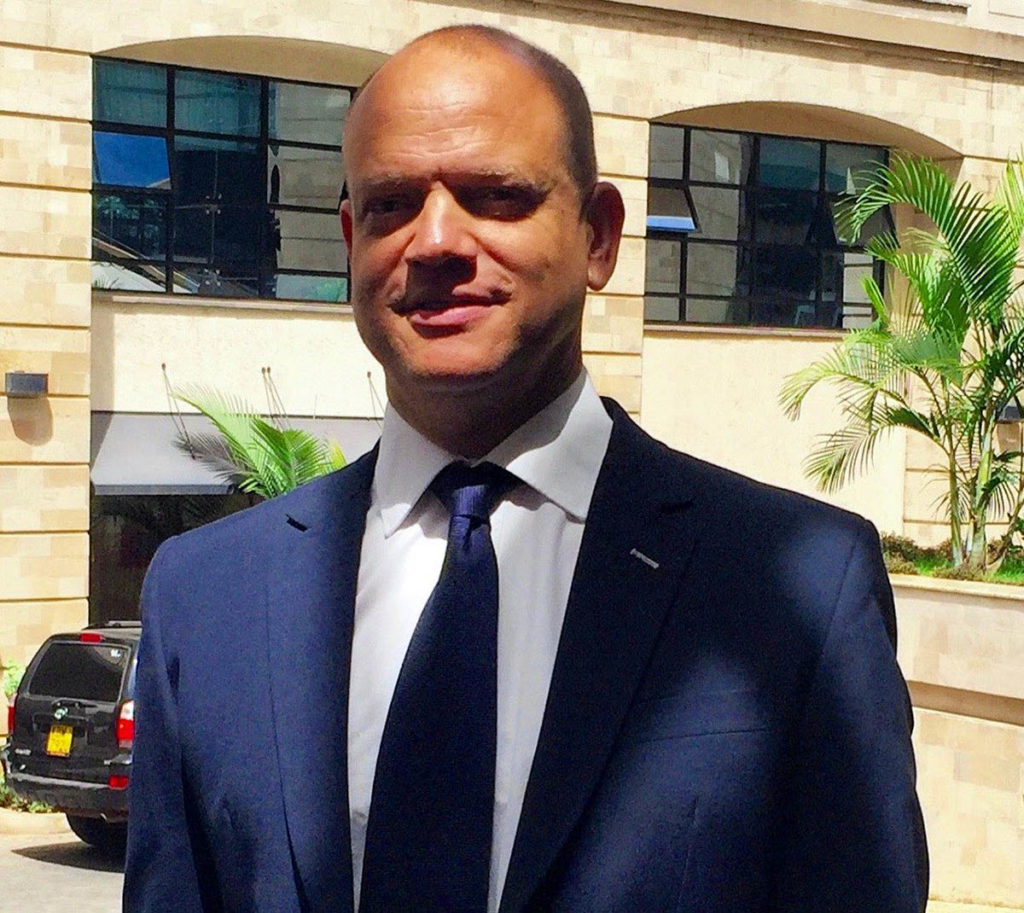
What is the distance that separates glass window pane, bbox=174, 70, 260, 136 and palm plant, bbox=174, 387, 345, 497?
2.93 m

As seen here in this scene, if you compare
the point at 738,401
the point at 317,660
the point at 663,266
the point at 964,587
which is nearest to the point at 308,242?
the point at 663,266

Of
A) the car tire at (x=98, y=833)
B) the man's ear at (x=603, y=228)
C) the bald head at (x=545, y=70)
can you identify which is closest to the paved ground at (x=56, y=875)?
the car tire at (x=98, y=833)

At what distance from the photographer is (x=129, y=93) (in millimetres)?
19844

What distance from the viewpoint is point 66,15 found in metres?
18.5

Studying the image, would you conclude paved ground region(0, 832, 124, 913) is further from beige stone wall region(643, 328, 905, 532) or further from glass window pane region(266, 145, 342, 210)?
beige stone wall region(643, 328, 905, 532)

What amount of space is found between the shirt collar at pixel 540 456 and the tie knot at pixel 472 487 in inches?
0.6

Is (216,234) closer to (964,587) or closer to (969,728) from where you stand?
(964,587)

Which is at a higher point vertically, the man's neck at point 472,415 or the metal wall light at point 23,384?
the man's neck at point 472,415

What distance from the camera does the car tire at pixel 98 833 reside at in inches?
583

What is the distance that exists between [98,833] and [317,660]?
42.5 ft

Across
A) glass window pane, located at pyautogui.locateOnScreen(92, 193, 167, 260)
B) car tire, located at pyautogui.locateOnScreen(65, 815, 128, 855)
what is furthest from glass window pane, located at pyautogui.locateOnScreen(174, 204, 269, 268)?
car tire, located at pyautogui.locateOnScreen(65, 815, 128, 855)

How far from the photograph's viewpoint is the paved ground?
1240cm

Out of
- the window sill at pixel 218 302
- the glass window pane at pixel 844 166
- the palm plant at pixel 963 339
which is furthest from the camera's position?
the glass window pane at pixel 844 166

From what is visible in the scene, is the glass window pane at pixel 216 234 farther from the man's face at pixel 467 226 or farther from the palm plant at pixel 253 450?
the man's face at pixel 467 226
